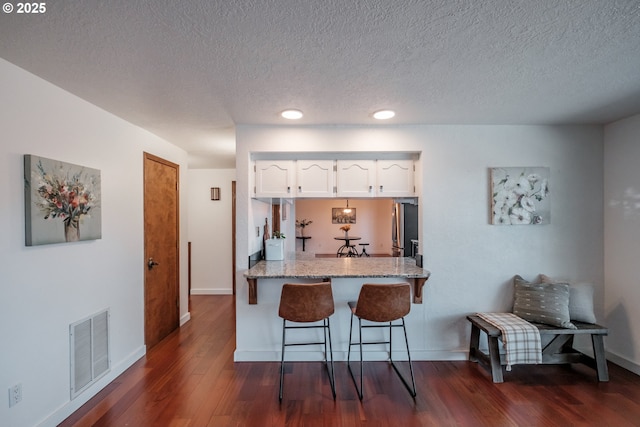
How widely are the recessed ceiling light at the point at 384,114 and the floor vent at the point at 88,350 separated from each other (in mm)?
2904

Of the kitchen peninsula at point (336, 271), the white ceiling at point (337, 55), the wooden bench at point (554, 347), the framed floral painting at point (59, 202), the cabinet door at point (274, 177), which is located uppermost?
the white ceiling at point (337, 55)

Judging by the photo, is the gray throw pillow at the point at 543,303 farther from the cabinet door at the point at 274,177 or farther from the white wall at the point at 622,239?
the cabinet door at the point at 274,177

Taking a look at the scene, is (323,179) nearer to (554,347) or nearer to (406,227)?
(406,227)

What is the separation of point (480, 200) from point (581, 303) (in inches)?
49.5

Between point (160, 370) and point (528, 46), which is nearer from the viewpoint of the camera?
point (528, 46)

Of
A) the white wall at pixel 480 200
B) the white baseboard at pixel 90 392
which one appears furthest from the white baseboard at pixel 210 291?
the white wall at pixel 480 200

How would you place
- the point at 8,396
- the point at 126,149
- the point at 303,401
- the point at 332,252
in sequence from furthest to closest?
the point at 332,252
the point at 126,149
the point at 303,401
the point at 8,396

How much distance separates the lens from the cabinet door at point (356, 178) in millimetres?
3072

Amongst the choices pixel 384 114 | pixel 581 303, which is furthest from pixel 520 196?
pixel 384 114

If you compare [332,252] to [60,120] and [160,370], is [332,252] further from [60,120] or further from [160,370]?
[60,120]

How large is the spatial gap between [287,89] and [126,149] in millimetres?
1816

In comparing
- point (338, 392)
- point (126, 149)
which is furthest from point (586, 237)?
point (126, 149)

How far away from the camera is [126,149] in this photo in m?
2.90

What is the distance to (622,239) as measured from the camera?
9.27ft
